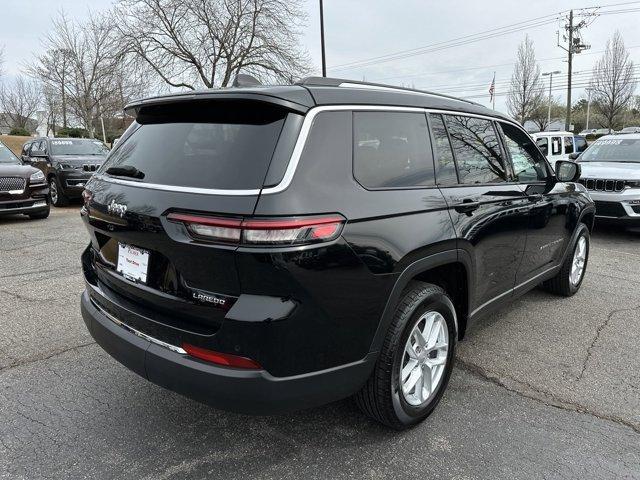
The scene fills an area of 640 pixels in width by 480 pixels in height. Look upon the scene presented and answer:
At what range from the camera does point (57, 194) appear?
11930 mm

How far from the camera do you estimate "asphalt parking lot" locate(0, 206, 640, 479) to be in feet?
7.88

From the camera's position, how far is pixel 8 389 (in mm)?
3084

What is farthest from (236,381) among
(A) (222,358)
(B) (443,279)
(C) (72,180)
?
(C) (72,180)

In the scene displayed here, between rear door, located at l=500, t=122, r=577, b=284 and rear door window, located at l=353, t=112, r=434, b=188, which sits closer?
rear door window, located at l=353, t=112, r=434, b=188

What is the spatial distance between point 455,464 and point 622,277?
460cm

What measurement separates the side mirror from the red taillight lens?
137 inches

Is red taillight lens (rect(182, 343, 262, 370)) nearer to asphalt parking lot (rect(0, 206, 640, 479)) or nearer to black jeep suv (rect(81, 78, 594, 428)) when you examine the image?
black jeep suv (rect(81, 78, 594, 428))

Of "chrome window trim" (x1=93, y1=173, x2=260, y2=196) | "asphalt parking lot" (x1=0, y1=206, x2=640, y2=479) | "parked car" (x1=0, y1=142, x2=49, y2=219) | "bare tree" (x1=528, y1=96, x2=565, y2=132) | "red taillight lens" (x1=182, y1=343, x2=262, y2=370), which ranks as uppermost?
"bare tree" (x1=528, y1=96, x2=565, y2=132)

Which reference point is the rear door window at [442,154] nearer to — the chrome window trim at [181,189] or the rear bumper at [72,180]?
the chrome window trim at [181,189]

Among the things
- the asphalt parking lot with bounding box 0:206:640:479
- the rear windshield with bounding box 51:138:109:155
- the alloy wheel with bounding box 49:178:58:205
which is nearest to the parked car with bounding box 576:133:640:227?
the asphalt parking lot with bounding box 0:206:640:479

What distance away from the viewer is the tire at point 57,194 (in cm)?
1173

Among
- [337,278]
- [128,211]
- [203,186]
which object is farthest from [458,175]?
[128,211]

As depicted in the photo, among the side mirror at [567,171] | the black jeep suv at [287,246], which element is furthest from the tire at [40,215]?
the side mirror at [567,171]

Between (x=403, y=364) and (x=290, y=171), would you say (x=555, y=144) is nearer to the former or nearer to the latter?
(x=403, y=364)
